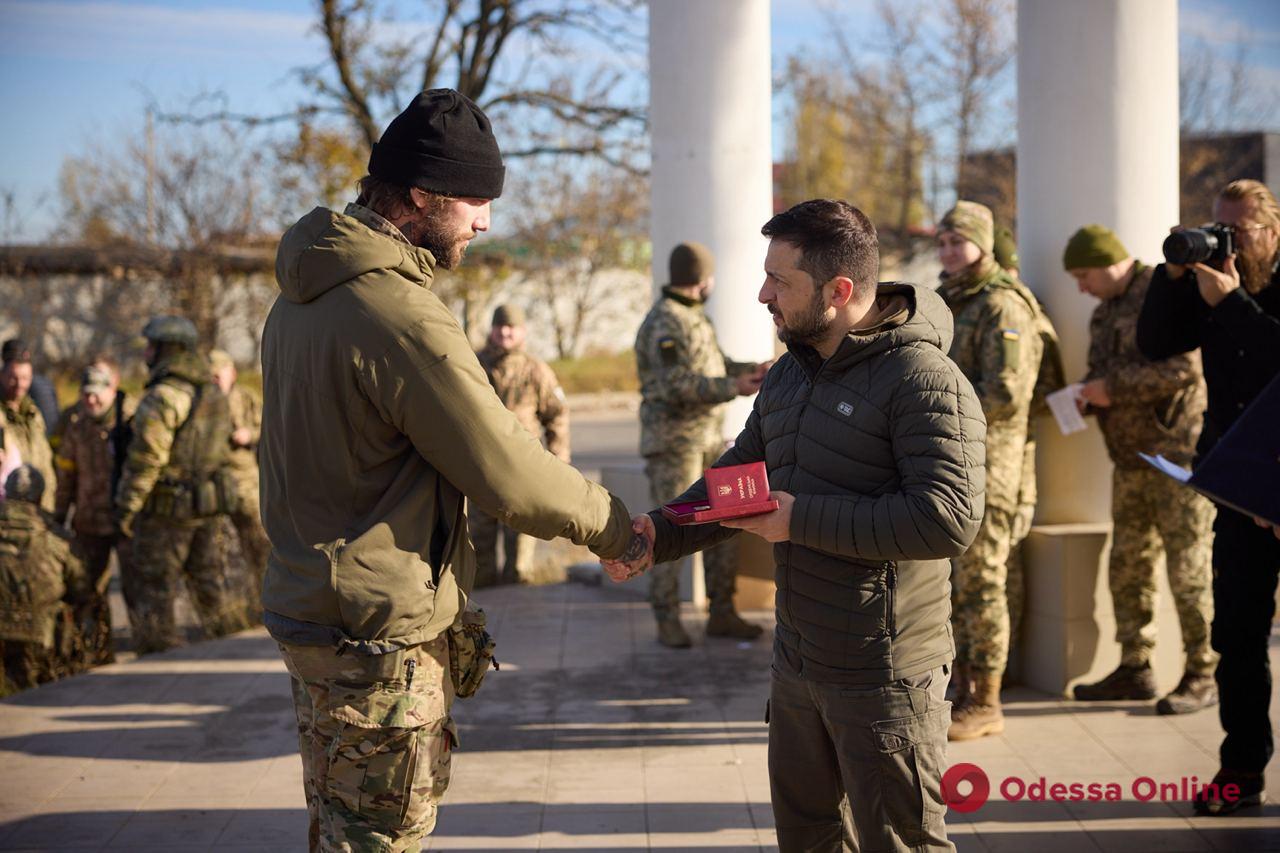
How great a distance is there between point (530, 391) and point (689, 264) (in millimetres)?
2523

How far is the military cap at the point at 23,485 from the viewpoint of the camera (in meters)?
7.55

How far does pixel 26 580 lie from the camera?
7.23 meters

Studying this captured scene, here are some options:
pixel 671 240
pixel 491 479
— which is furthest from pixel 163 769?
pixel 671 240

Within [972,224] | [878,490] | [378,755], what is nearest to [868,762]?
[878,490]

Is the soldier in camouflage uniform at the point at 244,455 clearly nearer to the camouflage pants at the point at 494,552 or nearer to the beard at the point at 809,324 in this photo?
the camouflage pants at the point at 494,552

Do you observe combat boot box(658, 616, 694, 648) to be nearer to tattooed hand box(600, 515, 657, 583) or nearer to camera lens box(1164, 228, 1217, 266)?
camera lens box(1164, 228, 1217, 266)

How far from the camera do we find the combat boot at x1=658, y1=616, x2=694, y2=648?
24.3 ft

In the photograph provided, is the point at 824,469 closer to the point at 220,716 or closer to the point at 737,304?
the point at 220,716

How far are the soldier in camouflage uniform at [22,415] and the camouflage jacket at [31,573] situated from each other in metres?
0.72

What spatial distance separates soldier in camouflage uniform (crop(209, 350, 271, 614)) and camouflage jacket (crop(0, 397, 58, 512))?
118 centimetres

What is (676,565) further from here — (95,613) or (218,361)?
(95,613)

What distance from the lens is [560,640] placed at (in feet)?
25.3

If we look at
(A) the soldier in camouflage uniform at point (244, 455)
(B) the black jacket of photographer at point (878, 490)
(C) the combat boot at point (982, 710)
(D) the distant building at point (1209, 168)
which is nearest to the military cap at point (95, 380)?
(A) the soldier in camouflage uniform at point (244, 455)

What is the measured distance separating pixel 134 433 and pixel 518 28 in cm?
1122
